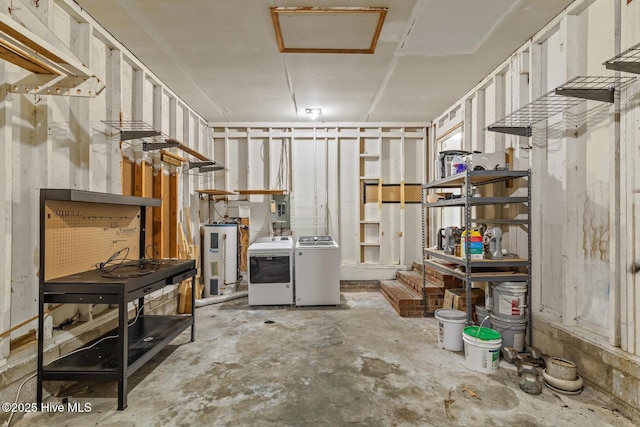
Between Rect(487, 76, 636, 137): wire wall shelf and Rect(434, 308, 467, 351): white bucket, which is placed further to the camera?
Rect(434, 308, 467, 351): white bucket

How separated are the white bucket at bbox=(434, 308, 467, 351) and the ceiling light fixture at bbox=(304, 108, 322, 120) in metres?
3.31

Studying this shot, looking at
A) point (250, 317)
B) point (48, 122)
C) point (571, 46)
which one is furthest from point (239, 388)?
point (571, 46)

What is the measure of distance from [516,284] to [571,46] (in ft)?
6.47

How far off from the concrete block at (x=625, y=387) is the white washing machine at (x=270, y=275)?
3262 mm

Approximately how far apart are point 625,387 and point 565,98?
208 centimetres

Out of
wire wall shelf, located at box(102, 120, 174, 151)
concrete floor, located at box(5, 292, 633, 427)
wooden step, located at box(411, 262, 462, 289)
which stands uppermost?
wire wall shelf, located at box(102, 120, 174, 151)

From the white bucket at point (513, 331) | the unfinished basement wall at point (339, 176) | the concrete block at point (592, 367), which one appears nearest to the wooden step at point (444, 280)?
the unfinished basement wall at point (339, 176)

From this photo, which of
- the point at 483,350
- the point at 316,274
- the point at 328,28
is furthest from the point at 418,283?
the point at 328,28

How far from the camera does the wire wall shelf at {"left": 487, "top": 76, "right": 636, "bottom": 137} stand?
2.05 m

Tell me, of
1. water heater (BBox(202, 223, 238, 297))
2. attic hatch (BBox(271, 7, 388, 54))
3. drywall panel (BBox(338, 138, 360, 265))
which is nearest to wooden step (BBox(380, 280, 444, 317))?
drywall panel (BBox(338, 138, 360, 265))

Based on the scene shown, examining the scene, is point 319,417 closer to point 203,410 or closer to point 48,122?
point 203,410

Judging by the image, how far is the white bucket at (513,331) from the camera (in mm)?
2707

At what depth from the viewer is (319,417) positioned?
1926mm

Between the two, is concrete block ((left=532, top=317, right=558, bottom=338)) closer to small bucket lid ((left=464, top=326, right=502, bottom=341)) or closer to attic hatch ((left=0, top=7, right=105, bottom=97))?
small bucket lid ((left=464, top=326, right=502, bottom=341))
